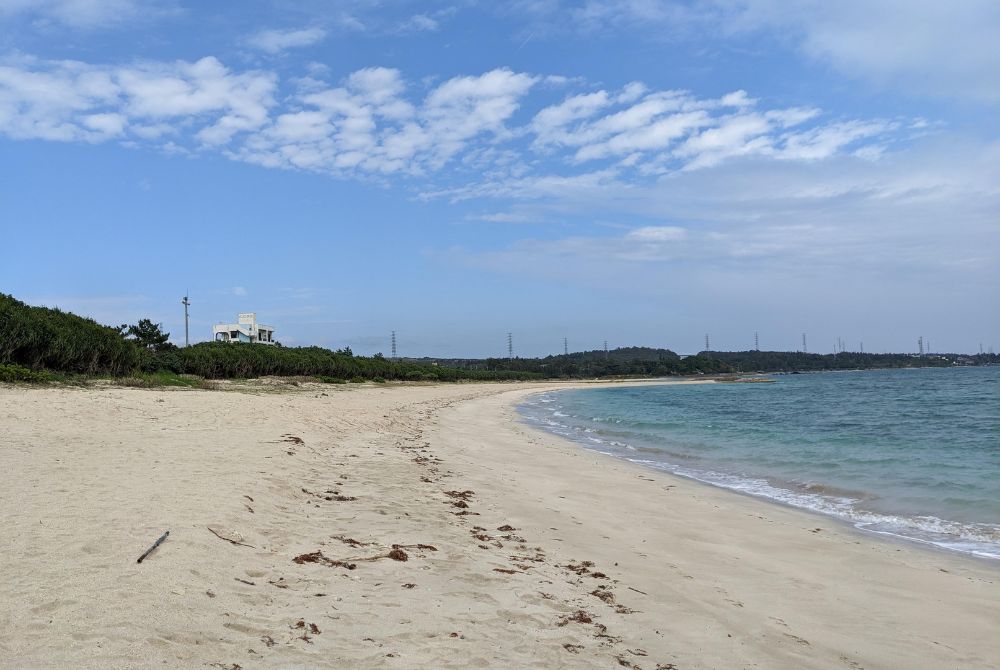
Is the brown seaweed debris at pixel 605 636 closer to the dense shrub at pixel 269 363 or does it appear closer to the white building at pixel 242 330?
the dense shrub at pixel 269 363

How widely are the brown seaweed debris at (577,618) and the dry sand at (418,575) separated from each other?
2cm

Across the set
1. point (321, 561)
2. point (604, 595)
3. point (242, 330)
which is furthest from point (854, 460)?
point (242, 330)

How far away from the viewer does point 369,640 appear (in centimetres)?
368

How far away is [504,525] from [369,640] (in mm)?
3644

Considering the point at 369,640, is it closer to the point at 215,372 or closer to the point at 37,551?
the point at 37,551

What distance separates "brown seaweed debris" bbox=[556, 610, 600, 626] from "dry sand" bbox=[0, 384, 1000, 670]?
0.05 feet

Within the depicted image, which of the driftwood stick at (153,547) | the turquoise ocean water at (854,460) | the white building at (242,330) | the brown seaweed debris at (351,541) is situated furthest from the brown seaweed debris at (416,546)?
the white building at (242,330)

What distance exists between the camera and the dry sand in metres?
3.57

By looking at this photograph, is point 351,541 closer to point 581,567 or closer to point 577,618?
point 581,567

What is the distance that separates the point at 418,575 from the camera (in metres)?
4.98

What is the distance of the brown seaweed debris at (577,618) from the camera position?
14.3 feet

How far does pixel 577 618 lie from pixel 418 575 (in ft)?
4.28

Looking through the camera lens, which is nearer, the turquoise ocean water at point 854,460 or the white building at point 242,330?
the turquoise ocean water at point 854,460

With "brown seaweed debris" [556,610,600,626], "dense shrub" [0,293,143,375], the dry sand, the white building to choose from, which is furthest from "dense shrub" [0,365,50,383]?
the white building
